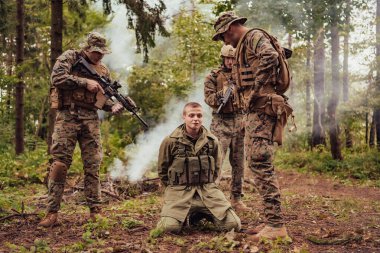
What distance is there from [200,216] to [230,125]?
1731 mm

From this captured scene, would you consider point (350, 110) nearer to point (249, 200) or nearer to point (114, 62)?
point (249, 200)

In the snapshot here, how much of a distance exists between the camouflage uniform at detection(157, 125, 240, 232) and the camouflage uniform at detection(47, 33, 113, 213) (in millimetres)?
1041

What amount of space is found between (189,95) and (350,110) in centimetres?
854

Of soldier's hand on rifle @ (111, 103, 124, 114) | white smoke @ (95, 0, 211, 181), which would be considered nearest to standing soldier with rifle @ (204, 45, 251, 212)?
soldier's hand on rifle @ (111, 103, 124, 114)

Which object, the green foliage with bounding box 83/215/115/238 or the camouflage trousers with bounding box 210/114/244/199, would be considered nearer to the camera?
the green foliage with bounding box 83/215/115/238

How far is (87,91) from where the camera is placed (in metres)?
5.38

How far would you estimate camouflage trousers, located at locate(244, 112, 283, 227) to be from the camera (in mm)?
4312

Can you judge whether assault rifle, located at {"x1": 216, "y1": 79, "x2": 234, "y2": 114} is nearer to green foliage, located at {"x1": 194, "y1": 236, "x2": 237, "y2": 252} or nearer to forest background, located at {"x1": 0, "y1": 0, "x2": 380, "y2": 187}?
green foliage, located at {"x1": 194, "y1": 236, "x2": 237, "y2": 252}

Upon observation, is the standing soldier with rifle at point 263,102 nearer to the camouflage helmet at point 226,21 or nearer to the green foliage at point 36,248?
the camouflage helmet at point 226,21

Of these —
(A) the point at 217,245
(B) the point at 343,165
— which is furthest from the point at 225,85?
(B) the point at 343,165

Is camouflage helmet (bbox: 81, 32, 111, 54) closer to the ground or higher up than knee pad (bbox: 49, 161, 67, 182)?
higher up

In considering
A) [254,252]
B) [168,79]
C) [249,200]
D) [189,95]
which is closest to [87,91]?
[254,252]

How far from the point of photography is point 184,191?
4.87m

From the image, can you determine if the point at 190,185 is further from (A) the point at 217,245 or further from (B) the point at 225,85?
(B) the point at 225,85
